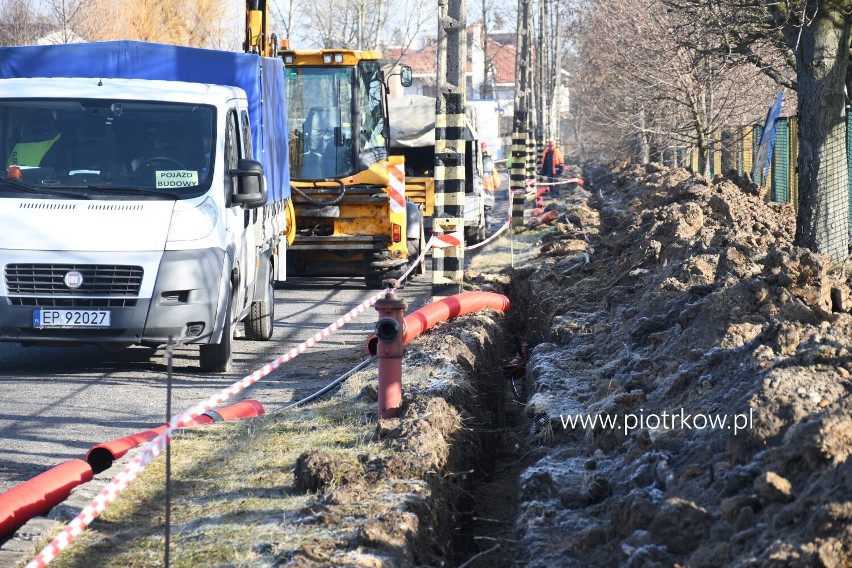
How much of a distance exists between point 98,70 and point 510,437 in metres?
5.89

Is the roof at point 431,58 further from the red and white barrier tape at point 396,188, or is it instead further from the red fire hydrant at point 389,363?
the red fire hydrant at point 389,363

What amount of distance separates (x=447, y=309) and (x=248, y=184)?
2.37 metres

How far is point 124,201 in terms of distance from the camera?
10.1 m

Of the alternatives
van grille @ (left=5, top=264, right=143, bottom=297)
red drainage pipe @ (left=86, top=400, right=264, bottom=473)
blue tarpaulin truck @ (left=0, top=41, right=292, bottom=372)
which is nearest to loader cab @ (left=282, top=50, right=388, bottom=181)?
blue tarpaulin truck @ (left=0, top=41, right=292, bottom=372)

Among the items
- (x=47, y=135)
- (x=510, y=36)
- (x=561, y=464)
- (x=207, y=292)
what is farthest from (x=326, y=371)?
(x=510, y=36)

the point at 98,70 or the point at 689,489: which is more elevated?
the point at 98,70

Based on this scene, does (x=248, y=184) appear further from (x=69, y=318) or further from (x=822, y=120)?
(x=822, y=120)

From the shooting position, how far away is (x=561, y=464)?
265 inches

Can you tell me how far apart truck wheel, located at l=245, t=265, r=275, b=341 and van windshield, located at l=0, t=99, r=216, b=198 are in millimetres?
2284

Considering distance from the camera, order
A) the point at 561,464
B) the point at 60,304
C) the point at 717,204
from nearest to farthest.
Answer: the point at 561,464 < the point at 60,304 < the point at 717,204

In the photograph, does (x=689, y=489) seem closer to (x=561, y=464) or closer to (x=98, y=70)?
(x=561, y=464)

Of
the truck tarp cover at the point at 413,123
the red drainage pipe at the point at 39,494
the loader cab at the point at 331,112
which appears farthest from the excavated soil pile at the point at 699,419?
the truck tarp cover at the point at 413,123

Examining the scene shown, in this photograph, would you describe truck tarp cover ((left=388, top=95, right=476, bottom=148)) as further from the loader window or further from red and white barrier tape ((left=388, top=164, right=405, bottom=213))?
red and white barrier tape ((left=388, top=164, right=405, bottom=213))

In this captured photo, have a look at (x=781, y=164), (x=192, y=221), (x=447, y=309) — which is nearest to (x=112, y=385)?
(x=192, y=221)
